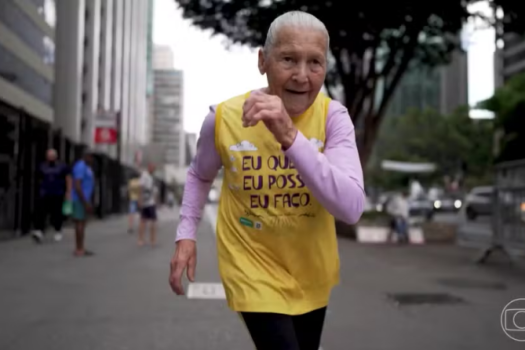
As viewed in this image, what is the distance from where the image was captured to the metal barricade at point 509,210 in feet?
34.1

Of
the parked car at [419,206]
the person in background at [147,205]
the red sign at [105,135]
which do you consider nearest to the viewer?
the person in background at [147,205]

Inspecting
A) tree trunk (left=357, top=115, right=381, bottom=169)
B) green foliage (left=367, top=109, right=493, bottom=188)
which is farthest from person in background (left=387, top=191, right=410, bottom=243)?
green foliage (left=367, top=109, right=493, bottom=188)

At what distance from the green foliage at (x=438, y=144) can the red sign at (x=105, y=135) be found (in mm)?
27011

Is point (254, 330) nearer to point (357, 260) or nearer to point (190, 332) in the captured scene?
point (190, 332)

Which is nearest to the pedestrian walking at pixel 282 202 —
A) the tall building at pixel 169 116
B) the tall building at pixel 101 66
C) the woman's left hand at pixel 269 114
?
the woman's left hand at pixel 269 114

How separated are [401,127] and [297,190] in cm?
6309

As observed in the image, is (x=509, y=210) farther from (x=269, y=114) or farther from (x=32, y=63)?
(x=32, y=63)

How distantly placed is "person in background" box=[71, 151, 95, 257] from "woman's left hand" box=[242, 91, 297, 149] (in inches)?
357

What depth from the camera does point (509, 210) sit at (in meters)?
10.8

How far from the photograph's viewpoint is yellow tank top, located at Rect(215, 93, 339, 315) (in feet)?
7.09

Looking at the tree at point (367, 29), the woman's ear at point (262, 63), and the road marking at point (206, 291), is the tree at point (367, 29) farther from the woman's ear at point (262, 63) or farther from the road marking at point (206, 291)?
the woman's ear at point (262, 63)

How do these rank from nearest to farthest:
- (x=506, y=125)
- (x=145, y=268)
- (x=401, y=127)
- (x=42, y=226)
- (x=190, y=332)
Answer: (x=190, y=332)
(x=145, y=268)
(x=42, y=226)
(x=506, y=125)
(x=401, y=127)

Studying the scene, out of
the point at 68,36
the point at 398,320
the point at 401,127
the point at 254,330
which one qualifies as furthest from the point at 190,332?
the point at 401,127

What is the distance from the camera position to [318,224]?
7.34ft
